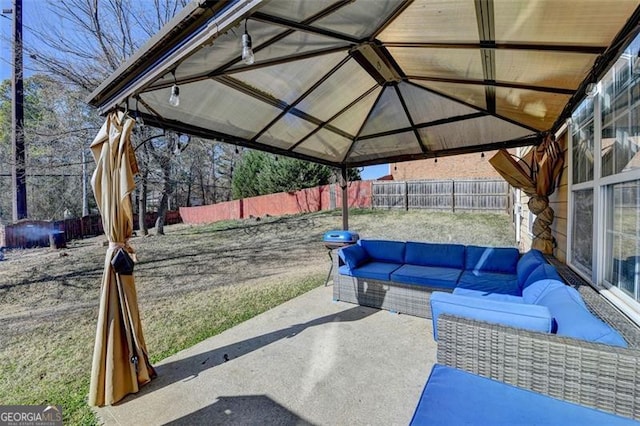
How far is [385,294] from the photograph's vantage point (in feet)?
12.7

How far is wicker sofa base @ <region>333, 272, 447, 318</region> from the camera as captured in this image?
3.61m

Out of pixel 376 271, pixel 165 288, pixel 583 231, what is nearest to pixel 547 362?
pixel 583 231

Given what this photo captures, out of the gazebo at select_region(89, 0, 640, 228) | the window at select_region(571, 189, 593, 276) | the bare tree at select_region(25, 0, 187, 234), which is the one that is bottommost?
the window at select_region(571, 189, 593, 276)

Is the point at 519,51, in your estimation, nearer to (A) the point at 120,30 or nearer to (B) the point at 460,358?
(B) the point at 460,358

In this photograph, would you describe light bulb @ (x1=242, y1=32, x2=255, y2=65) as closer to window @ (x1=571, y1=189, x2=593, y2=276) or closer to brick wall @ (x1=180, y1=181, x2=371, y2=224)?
window @ (x1=571, y1=189, x2=593, y2=276)

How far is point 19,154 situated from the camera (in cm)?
966

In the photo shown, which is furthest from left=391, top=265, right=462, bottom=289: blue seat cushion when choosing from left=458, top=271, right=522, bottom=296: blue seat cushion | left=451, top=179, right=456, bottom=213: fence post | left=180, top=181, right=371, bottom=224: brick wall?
left=180, top=181, right=371, bottom=224: brick wall

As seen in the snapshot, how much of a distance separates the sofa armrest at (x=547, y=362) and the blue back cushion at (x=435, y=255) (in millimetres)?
2567

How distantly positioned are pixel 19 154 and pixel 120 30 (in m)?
5.24

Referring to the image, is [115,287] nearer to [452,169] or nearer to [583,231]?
[583,231]

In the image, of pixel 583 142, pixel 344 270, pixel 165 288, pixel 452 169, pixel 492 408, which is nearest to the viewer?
pixel 492 408

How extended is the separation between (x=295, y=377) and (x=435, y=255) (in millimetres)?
2756

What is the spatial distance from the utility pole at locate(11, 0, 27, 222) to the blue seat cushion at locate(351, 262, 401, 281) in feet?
38.1

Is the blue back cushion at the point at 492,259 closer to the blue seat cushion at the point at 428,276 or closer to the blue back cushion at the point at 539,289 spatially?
the blue seat cushion at the point at 428,276
